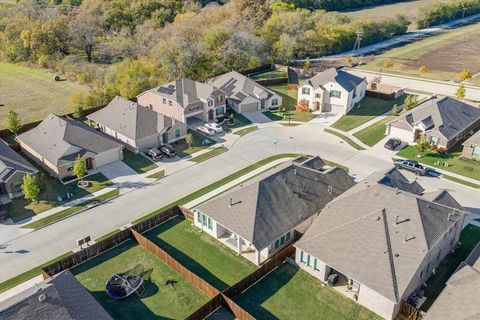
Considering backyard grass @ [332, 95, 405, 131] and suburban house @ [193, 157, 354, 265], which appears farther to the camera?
backyard grass @ [332, 95, 405, 131]

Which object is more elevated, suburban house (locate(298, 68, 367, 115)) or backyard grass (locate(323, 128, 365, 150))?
suburban house (locate(298, 68, 367, 115))

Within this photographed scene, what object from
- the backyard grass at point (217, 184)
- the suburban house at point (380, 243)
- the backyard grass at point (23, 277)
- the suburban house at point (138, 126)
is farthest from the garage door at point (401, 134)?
the backyard grass at point (23, 277)

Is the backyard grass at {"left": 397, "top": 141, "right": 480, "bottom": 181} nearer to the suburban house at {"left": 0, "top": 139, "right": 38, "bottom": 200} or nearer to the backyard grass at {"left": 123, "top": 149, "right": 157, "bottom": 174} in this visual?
the backyard grass at {"left": 123, "top": 149, "right": 157, "bottom": 174}

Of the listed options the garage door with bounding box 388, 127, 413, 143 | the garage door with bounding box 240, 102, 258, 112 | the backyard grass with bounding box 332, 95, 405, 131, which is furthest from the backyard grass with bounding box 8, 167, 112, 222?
the garage door with bounding box 388, 127, 413, 143

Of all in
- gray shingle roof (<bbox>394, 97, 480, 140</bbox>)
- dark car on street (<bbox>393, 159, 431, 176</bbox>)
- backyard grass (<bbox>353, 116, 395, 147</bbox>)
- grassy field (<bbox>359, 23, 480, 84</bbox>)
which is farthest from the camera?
grassy field (<bbox>359, 23, 480, 84</bbox>)

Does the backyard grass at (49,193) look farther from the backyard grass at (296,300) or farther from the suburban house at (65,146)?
the backyard grass at (296,300)

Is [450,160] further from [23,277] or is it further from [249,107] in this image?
[23,277]

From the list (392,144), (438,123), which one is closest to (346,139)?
(392,144)
